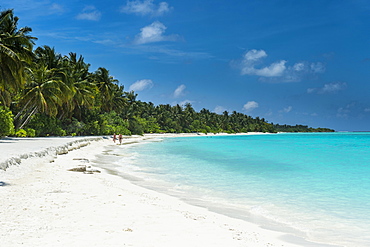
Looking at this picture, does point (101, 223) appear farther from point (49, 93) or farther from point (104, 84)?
point (104, 84)

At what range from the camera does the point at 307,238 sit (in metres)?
5.81

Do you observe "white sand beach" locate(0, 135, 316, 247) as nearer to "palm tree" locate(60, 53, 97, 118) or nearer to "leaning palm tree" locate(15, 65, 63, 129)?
"leaning palm tree" locate(15, 65, 63, 129)

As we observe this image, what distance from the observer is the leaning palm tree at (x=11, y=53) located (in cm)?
2205

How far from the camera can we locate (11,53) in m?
21.7

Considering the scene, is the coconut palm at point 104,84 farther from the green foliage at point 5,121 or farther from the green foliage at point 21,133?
the green foliage at point 5,121

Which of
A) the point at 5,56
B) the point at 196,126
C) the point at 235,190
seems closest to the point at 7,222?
the point at 235,190

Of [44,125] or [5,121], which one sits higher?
[5,121]

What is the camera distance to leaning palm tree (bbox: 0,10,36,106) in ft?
72.3

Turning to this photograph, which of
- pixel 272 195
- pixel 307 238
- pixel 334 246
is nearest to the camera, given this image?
pixel 334 246

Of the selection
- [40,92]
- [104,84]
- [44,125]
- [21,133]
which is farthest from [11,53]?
[104,84]

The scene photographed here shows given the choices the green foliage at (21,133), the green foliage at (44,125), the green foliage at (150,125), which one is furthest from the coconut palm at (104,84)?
the green foliage at (150,125)

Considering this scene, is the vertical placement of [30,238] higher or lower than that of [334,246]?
higher

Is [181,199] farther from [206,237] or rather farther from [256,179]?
[256,179]

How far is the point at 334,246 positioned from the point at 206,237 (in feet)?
7.93
